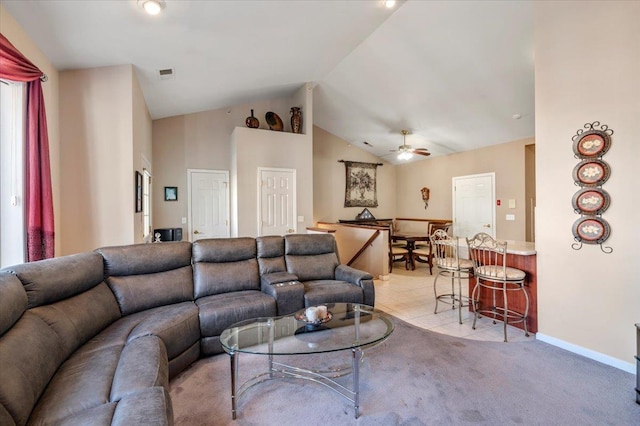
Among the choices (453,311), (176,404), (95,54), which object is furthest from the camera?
(453,311)

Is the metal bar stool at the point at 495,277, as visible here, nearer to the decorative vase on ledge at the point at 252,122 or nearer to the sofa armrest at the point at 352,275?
the sofa armrest at the point at 352,275

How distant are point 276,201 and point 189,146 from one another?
207cm

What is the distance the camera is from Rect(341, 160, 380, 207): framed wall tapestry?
804cm

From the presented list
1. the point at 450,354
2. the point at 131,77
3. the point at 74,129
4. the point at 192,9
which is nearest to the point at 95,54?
the point at 131,77

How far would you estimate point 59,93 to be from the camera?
3248 millimetres

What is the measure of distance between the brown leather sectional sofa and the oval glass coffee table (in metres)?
0.41

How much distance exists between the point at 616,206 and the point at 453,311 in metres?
2.03

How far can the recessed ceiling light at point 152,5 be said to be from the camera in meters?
2.42

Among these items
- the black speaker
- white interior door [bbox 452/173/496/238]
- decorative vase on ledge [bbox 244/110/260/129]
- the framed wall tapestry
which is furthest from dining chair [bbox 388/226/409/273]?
the black speaker

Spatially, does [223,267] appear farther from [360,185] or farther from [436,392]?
[360,185]

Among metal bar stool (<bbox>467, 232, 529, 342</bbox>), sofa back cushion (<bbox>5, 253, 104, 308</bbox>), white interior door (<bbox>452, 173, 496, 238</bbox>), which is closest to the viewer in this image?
sofa back cushion (<bbox>5, 253, 104, 308</bbox>)

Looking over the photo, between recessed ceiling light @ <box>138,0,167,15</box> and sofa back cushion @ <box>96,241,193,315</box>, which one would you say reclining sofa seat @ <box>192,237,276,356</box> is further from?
recessed ceiling light @ <box>138,0,167,15</box>

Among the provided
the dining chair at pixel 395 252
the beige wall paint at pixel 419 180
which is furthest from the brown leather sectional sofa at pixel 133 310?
the beige wall paint at pixel 419 180

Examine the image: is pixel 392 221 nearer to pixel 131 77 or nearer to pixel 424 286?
pixel 424 286
